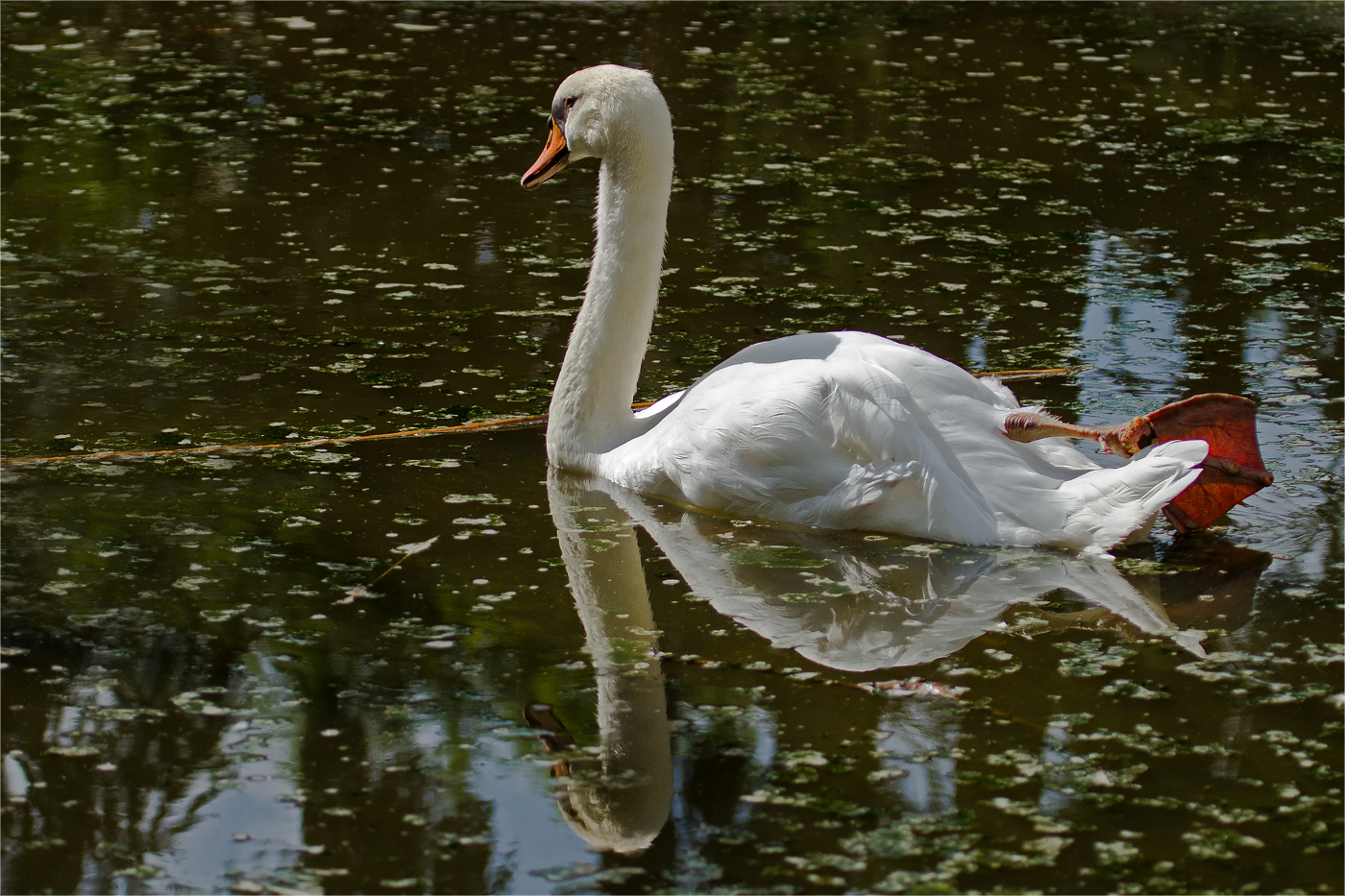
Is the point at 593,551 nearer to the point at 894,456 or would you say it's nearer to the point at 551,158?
the point at 894,456

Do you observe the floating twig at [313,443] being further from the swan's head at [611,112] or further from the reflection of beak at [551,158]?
the swan's head at [611,112]

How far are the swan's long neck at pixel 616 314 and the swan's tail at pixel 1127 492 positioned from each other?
57.6 inches

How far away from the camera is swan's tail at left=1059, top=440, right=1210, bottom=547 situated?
418 cm

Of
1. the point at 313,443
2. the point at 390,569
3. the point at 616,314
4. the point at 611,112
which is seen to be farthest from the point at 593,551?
the point at 611,112

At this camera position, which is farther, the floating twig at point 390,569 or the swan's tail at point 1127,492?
the swan's tail at point 1127,492

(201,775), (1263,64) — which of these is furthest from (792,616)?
(1263,64)

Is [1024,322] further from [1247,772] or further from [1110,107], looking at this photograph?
[1110,107]

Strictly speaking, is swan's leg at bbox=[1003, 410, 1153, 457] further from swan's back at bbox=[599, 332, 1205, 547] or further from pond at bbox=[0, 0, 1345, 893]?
pond at bbox=[0, 0, 1345, 893]

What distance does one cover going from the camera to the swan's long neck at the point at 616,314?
16.7 ft

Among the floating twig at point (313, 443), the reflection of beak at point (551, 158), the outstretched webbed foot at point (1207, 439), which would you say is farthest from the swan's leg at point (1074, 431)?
the reflection of beak at point (551, 158)

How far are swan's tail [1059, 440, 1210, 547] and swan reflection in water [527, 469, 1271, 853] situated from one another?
0.10 m

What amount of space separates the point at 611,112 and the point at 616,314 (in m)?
0.65

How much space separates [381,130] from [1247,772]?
7.33 m

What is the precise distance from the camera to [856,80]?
11344mm
